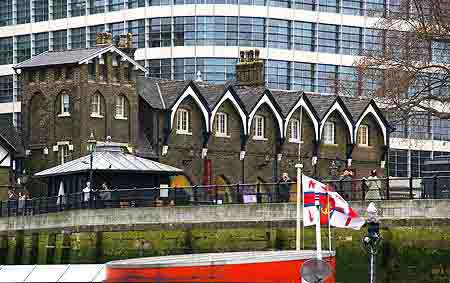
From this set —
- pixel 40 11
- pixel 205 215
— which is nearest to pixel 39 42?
pixel 40 11

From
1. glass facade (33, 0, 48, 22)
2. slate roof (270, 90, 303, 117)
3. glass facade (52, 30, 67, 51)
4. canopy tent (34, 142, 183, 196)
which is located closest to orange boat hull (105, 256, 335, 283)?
canopy tent (34, 142, 183, 196)

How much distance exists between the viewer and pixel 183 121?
88.8 meters

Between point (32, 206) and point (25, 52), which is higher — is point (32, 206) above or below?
below

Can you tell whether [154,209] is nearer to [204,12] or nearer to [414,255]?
[414,255]

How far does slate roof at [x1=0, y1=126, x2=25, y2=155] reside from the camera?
89.5 metres

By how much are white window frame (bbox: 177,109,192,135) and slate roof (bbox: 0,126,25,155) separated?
9.77 meters

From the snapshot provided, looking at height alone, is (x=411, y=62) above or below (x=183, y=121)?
above

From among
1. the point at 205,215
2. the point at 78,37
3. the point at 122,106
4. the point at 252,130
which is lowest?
the point at 205,215

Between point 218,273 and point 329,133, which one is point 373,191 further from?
point 329,133

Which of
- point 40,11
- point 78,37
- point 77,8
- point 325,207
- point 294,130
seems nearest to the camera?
point 325,207

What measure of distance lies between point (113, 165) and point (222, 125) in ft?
53.2

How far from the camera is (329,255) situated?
39.7 m

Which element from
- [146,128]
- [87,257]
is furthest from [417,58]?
[146,128]

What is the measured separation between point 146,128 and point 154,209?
21355 millimetres
